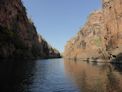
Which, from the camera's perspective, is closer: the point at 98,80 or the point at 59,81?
the point at 59,81

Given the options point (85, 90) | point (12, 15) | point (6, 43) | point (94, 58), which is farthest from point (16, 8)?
point (85, 90)

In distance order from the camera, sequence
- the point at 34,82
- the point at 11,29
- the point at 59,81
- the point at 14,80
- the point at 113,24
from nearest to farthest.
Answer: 1. the point at 14,80
2. the point at 34,82
3. the point at 59,81
4. the point at 113,24
5. the point at 11,29

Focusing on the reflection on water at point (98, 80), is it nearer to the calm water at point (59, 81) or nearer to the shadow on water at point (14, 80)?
the calm water at point (59, 81)

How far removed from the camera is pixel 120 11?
125125 millimetres

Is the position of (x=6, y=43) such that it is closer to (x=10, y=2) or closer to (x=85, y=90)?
(x=10, y=2)

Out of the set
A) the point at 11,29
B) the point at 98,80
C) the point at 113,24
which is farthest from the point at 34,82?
the point at 11,29

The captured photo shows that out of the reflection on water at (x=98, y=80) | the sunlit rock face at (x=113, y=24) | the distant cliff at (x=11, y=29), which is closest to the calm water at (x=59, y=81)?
the reflection on water at (x=98, y=80)

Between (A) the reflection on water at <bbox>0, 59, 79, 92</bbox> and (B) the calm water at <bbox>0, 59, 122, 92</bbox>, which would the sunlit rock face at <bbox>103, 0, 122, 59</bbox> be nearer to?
(B) the calm water at <bbox>0, 59, 122, 92</bbox>

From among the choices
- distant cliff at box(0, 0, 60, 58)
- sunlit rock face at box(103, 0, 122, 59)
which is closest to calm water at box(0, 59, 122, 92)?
sunlit rock face at box(103, 0, 122, 59)

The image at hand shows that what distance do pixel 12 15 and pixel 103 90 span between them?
466 ft

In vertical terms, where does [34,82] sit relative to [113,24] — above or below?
below

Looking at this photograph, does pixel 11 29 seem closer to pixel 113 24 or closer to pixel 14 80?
pixel 113 24

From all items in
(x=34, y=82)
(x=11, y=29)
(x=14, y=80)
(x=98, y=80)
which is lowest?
(x=98, y=80)

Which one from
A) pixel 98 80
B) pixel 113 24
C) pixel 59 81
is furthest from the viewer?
pixel 113 24
